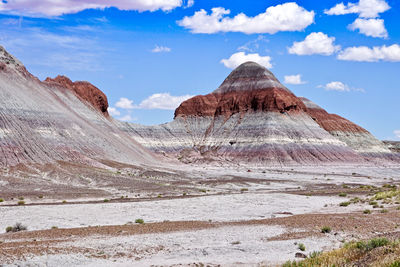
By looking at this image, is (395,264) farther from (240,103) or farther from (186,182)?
(240,103)

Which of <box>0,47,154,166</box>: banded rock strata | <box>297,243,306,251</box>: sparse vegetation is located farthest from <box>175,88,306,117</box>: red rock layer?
<box>297,243,306,251</box>: sparse vegetation

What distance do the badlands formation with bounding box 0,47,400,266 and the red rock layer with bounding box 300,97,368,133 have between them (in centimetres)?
51

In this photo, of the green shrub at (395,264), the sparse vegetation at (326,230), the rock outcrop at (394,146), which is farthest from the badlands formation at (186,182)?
the rock outcrop at (394,146)

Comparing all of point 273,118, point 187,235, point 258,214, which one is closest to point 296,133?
point 273,118

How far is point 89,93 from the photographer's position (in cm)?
10850

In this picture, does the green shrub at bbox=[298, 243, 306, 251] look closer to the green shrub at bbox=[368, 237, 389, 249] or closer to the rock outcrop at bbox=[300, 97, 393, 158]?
the green shrub at bbox=[368, 237, 389, 249]

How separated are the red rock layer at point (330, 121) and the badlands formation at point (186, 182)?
20.1 inches

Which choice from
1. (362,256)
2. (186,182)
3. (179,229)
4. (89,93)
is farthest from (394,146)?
(362,256)

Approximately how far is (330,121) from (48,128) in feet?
355

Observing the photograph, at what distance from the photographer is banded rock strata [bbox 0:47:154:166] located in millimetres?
60188

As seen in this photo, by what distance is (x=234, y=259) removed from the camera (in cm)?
1484

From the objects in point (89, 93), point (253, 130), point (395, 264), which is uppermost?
A: point (89, 93)

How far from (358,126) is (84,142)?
110m

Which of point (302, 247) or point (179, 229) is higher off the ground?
point (302, 247)
